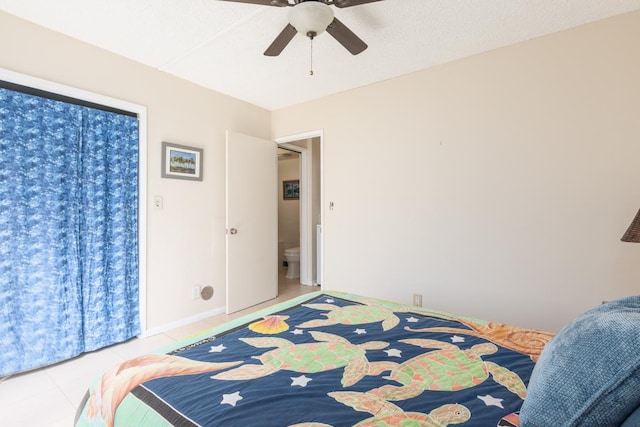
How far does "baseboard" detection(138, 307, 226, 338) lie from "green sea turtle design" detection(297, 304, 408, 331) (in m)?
1.78

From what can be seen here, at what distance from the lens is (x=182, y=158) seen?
295cm

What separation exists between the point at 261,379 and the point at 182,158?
2.51 metres

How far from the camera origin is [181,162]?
295 cm

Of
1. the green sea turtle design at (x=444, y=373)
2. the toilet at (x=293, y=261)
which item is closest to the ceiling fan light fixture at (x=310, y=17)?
the green sea turtle design at (x=444, y=373)

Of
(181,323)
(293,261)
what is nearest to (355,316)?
(181,323)

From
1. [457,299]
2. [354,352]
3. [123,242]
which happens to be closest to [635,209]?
[457,299]

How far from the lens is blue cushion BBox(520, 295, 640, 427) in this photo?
615 millimetres

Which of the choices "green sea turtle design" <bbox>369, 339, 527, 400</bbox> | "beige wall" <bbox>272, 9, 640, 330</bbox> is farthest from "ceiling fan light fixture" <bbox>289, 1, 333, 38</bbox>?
"green sea turtle design" <bbox>369, 339, 527, 400</bbox>

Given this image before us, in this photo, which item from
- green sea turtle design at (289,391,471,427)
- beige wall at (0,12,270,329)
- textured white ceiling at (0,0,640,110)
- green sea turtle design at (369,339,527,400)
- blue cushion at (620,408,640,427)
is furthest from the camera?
beige wall at (0,12,270,329)

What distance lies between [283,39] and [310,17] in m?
0.29

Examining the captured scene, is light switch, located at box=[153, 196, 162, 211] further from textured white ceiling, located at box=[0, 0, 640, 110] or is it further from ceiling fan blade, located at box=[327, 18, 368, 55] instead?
ceiling fan blade, located at box=[327, 18, 368, 55]

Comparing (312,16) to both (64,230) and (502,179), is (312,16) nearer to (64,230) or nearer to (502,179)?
(502,179)

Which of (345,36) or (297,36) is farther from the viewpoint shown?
(297,36)

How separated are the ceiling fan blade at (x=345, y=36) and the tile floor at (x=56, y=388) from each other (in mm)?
2705
